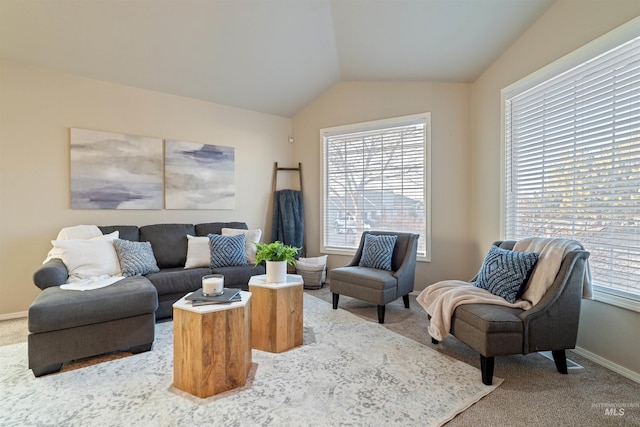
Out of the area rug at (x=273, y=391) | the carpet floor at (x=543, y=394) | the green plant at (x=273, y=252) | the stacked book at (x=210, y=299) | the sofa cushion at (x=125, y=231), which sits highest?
the sofa cushion at (x=125, y=231)

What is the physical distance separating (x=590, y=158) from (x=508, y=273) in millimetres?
1112

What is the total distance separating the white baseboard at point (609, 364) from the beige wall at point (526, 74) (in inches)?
0.7

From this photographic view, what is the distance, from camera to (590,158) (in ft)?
7.97

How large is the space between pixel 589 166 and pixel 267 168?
4001mm

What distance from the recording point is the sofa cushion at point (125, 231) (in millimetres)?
3426

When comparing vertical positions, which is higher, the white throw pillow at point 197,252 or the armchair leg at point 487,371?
the white throw pillow at point 197,252

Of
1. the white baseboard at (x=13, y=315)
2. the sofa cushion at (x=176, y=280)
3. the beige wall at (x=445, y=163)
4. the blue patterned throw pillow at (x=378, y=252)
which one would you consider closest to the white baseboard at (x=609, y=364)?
the beige wall at (x=445, y=163)

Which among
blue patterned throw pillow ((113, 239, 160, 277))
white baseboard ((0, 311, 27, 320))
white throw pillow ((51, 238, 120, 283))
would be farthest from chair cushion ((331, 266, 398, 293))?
white baseboard ((0, 311, 27, 320))

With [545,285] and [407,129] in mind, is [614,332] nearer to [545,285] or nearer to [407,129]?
[545,285]

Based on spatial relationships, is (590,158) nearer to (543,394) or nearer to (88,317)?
(543,394)

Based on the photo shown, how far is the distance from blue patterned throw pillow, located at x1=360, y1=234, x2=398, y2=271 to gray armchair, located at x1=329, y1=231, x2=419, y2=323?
0.07 metres

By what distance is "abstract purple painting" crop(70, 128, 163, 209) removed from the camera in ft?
11.3

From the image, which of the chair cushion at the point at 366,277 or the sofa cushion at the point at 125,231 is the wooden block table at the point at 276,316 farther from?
the sofa cushion at the point at 125,231

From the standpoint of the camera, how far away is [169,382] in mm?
2043
